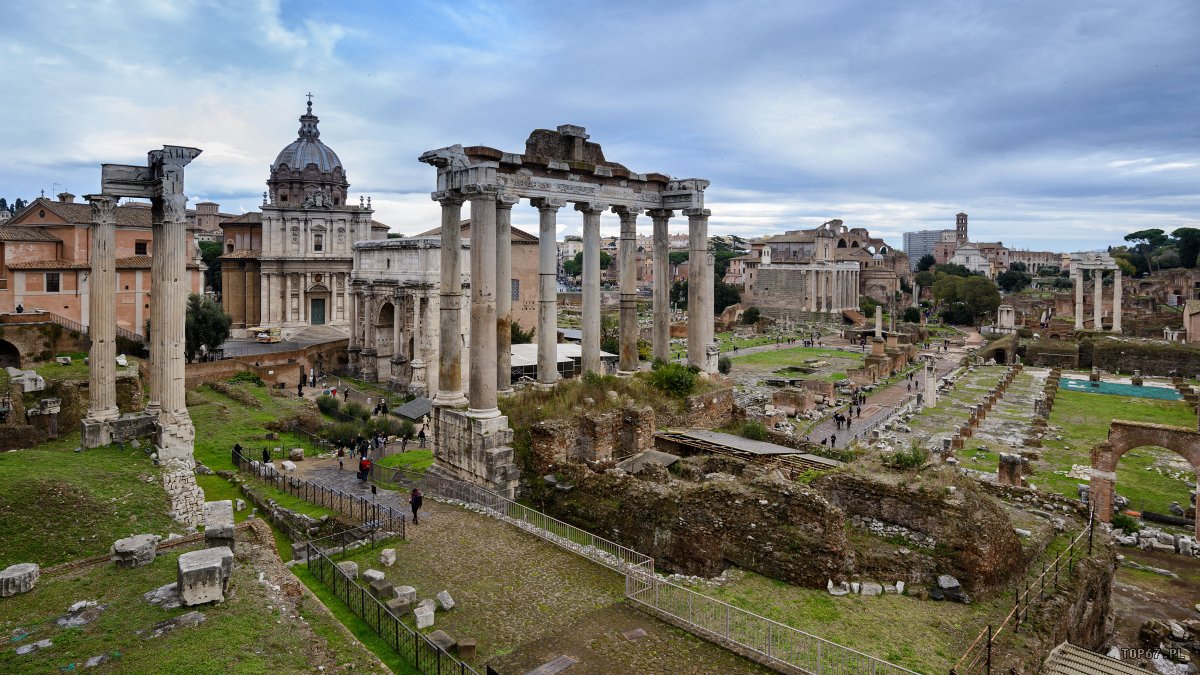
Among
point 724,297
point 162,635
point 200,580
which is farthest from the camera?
point 724,297

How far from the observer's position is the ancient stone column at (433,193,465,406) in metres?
16.7

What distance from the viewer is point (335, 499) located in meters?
17.2

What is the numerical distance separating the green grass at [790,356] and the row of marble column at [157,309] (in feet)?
142

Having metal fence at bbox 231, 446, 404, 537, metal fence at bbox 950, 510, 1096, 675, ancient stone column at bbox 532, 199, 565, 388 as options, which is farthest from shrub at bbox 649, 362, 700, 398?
metal fence at bbox 950, 510, 1096, 675

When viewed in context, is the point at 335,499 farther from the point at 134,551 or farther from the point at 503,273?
the point at 503,273

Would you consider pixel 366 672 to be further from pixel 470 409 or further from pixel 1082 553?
pixel 1082 553

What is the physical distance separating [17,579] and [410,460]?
11495 mm

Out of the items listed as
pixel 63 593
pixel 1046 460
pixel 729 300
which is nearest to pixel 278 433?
pixel 63 593

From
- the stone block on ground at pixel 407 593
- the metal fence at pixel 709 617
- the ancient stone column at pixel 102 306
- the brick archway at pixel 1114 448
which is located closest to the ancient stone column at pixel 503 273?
the metal fence at pixel 709 617

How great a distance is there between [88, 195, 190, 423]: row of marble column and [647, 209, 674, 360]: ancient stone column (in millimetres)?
12335

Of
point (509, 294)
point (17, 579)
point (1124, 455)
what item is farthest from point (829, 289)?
point (17, 579)

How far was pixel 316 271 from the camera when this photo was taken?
51219mm

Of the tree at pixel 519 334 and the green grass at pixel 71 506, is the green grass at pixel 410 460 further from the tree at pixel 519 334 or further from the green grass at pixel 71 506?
the tree at pixel 519 334

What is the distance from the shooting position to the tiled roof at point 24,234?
32.9m
